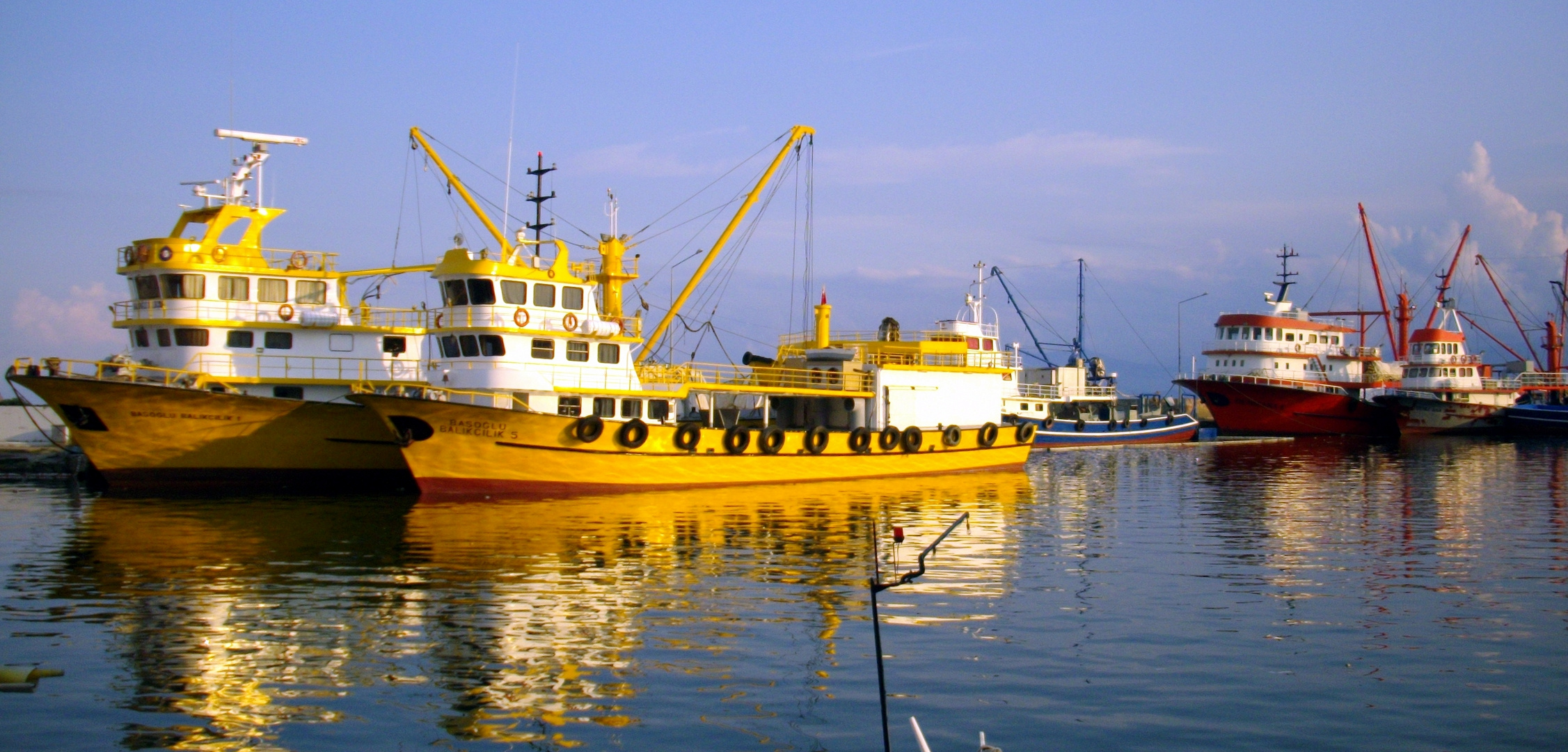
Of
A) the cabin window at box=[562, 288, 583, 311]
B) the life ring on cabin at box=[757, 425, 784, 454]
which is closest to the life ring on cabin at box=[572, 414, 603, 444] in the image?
the cabin window at box=[562, 288, 583, 311]

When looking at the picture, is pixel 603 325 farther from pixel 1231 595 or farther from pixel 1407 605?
pixel 1407 605

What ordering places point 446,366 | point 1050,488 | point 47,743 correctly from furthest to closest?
point 1050,488, point 446,366, point 47,743

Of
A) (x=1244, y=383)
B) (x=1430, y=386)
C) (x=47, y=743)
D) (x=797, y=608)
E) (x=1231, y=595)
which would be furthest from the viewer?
(x=1430, y=386)

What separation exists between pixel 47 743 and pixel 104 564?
423 inches

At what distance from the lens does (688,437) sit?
33.7 m

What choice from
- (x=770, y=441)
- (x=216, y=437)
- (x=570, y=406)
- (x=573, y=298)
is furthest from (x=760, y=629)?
(x=216, y=437)

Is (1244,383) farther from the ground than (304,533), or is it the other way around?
(1244,383)

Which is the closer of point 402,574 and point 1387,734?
point 1387,734

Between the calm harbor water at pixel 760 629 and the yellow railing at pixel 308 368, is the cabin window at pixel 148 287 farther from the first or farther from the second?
the calm harbor water at pixel 760 629

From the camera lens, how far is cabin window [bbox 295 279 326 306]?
120 feet

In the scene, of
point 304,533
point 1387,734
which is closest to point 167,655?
point 304,533

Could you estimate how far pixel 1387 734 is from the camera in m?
11.4

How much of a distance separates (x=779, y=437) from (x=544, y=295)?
8.33 meters

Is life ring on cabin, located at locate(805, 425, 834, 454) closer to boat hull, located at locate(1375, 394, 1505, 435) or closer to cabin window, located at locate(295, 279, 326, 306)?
cabin window, located at locate(295, 279, 326, 306)
